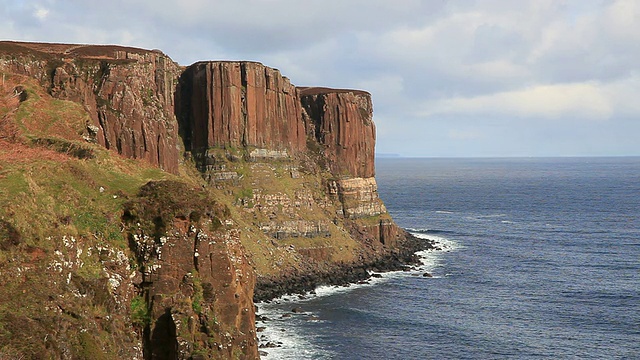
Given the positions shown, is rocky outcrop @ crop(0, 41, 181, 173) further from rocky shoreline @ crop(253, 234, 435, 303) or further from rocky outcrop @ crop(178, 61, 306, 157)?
rocky shoreline @ crop(253, 234, 435, 303)

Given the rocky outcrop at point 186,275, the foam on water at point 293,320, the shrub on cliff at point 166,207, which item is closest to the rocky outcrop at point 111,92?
the foam on water at point 293,320

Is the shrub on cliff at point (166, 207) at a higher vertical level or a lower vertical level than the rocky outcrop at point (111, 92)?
lower

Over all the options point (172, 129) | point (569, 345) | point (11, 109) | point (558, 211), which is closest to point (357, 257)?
point (172, 129)

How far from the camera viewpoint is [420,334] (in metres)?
73.4

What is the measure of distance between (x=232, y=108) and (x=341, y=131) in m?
27.9

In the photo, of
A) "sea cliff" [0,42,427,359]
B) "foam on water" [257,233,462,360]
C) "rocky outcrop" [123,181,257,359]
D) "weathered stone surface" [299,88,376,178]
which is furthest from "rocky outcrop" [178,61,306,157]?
"rocky outcrop" [123,181,257,359]

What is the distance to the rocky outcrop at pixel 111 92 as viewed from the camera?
81.1 m

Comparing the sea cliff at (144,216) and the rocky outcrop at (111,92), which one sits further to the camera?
the rocky outcrop at (111,92)

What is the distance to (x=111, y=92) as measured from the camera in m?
87.0

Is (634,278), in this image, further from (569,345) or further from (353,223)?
(353,223)

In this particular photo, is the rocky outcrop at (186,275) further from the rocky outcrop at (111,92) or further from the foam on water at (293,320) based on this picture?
the rocky outcrop at (111,92)

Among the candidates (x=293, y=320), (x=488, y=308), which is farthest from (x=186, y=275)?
(x=488, y=308)

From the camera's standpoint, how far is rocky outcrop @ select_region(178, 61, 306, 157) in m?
118

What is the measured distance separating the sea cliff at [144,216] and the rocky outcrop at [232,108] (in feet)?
0.87
